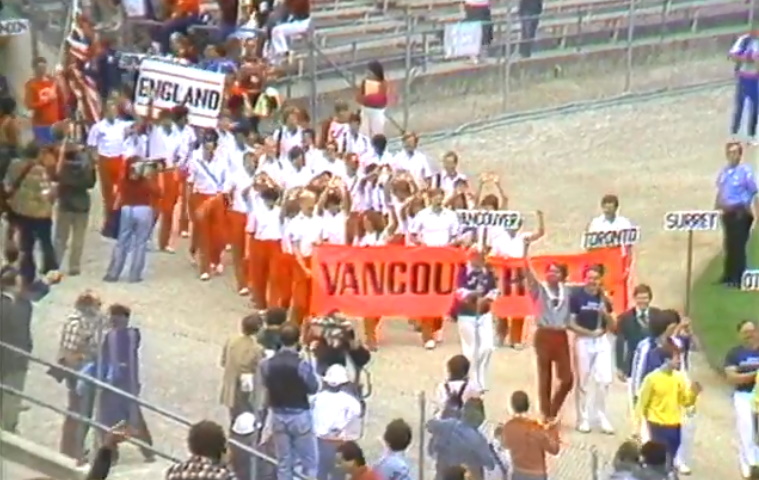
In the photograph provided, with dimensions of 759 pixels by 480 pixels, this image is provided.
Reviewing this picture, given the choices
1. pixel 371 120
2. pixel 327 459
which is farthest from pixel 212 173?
pixel 327 459

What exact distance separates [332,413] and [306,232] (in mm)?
5308

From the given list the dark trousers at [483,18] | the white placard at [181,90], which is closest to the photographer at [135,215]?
the white placard at [181,90]

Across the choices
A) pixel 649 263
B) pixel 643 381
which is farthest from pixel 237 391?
pixel 649 263

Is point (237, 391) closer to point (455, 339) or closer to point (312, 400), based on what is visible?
point (312, 400)

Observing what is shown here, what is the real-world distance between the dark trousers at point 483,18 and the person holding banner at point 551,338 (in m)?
12.4

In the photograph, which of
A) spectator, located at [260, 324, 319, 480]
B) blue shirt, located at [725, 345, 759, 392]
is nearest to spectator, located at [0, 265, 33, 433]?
spectator, located at [260, 324, 319, 480]

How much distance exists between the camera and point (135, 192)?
86.0ft

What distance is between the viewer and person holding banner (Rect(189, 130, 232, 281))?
26.6 metres

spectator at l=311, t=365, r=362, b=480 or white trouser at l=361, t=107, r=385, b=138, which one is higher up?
white trouser at l=361, t=107, r=385, b=138

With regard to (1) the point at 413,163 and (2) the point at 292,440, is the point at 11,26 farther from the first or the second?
(2) the point at 292,440

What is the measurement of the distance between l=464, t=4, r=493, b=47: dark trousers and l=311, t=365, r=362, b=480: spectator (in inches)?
640

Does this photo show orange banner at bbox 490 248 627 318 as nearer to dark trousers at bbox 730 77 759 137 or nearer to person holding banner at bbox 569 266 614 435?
person holding banner at bbox 569 266 614 435

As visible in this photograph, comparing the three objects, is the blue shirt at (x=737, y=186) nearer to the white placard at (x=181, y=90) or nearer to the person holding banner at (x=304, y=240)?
the person holding banner at (x=304, y=240)

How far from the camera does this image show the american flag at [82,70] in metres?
30.2
